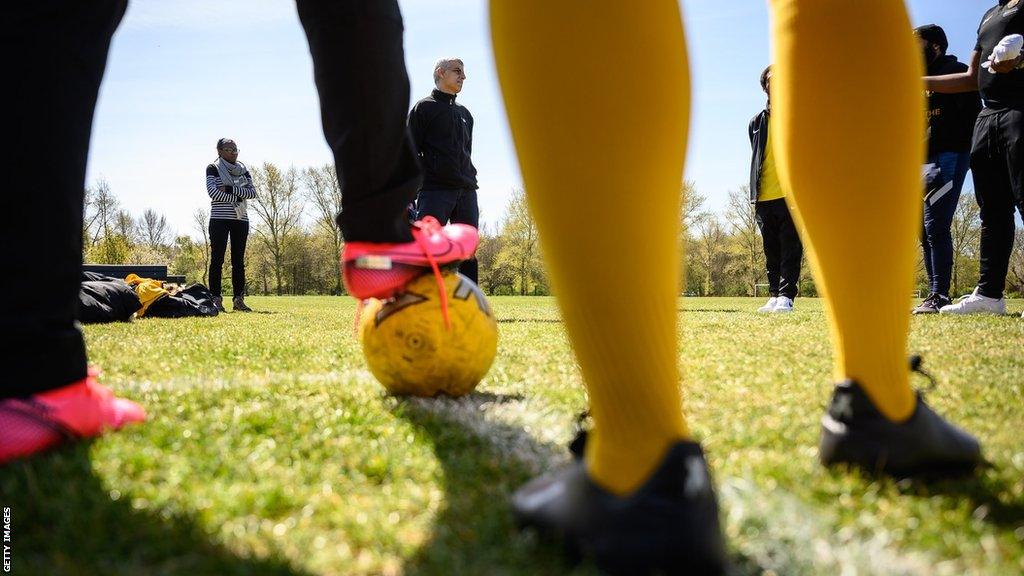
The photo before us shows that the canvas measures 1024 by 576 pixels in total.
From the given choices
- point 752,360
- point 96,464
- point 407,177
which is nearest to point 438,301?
point 407,177

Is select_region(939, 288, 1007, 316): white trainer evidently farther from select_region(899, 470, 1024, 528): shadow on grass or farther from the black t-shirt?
select_region(899, 470, 1024, 528): shadow on grass

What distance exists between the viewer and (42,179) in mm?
1343

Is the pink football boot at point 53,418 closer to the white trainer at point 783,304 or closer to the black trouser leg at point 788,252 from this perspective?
the white trainer at point 783,304

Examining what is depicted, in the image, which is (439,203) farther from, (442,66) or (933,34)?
(933,34)

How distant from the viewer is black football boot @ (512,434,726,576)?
0.79 meters

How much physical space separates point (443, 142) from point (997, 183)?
5.04 m

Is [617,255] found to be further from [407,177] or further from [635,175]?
[407,177]

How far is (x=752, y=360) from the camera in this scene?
291 centimetres

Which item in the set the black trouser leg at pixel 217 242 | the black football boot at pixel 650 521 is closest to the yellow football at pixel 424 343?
the black football boot at pixel 650 521

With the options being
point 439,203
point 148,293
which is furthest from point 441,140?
point 148,293

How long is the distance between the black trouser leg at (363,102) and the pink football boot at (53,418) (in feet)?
2.38

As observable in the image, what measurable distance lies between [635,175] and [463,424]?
97cm

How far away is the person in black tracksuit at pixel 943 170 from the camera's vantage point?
6.20 metres

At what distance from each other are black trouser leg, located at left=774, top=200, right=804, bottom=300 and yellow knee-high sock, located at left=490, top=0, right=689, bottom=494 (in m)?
7.47
